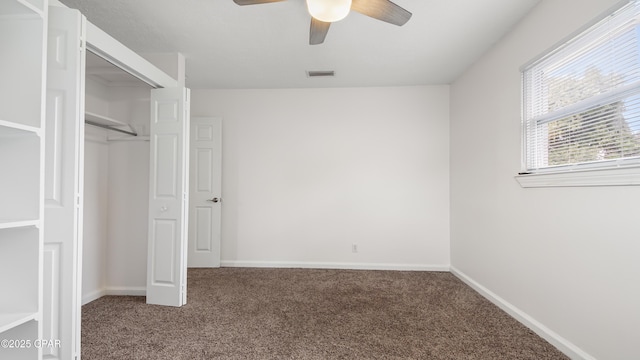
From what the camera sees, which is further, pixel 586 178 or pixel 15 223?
pixel 586 178

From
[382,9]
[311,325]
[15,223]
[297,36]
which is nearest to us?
[15,223]

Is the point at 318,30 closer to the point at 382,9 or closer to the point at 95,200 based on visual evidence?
the point at 382,9

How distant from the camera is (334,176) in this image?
414 centimetres

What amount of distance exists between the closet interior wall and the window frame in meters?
3.75

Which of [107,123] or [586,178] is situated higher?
[107,123]

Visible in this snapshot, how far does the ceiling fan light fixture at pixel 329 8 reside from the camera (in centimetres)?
159

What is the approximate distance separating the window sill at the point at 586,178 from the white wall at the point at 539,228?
5 cm

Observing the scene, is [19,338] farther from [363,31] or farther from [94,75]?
[363,31]

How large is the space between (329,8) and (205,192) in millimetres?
3278

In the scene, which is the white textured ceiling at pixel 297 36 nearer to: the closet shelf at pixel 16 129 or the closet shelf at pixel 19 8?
the closet shelf at pixel 19 8

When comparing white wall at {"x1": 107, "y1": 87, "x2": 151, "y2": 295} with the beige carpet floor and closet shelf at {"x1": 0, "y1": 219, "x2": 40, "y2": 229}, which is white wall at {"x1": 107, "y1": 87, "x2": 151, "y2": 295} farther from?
closet shelf at {"x1": 0, "y1": 219, "x2": 40, "y2": 229}

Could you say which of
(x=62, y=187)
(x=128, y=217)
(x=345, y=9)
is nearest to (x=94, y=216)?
(x=128, y=217)

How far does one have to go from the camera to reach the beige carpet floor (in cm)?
200

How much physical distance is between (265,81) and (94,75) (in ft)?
6.20
